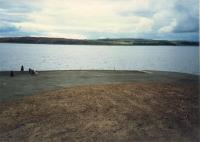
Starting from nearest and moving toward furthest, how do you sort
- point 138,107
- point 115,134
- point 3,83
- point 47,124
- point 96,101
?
point 115,134 → point 47,124 → point 138,107 → point 96,101 → point 3,83

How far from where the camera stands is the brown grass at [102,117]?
40.3 feet

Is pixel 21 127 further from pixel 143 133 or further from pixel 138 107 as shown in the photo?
pixel 138 107

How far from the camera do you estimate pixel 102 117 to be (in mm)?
14461

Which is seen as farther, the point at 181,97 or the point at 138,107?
the point at 181,97

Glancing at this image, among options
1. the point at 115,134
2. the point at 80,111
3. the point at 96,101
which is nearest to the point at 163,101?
the point at 96,101

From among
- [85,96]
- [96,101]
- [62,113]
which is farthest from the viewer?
[85,96]

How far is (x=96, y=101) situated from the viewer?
17312 millimetres

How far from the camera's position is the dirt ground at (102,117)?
12.2 metres

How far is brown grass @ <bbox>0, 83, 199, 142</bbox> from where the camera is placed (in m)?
12.3

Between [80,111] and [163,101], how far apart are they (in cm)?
458

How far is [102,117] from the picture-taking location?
14.5m

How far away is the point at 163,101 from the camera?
17.5m

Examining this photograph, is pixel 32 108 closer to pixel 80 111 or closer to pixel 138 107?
pixel 80 111

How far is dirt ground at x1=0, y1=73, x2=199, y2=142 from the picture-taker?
40.2 ft
